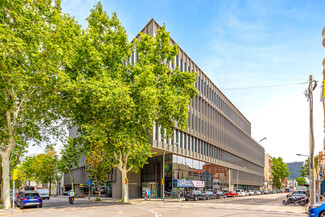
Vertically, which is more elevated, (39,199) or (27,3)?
(27,3)

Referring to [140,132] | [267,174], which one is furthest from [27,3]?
[267,174]

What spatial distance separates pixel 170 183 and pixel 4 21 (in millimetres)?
32591

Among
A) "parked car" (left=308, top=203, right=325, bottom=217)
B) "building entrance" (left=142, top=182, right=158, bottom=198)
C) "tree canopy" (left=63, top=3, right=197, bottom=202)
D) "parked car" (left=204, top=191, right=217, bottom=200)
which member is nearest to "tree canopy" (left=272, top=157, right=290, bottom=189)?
"parked car" (left=204, top=191, right=217, bottom=200)

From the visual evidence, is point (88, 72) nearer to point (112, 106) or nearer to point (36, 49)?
point (112, 106)

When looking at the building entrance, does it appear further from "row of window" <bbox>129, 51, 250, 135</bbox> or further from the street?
the street

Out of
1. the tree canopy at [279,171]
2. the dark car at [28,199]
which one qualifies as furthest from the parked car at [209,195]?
the tree canopy at [279,171]

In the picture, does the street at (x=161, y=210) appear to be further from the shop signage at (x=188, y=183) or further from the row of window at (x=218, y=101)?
the row of window at (x=218, y=101)

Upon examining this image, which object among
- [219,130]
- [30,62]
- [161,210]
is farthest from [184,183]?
[30,62]

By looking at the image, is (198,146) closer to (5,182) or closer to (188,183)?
(188,183)

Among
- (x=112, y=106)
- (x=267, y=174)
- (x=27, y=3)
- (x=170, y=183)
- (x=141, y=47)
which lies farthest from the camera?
(x=267, y=174)

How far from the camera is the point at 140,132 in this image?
31188 millimetres

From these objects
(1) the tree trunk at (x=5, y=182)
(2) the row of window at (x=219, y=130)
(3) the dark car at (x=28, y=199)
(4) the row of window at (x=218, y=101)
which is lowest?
(3) the dark car at (x=28, y=199)

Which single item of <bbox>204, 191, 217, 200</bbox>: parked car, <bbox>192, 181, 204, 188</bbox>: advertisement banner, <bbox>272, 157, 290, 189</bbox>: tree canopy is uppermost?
<bbox>192, 181, 204, 188</bbox>: advertisement banner

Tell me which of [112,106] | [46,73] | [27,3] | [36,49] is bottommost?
[112,106]
